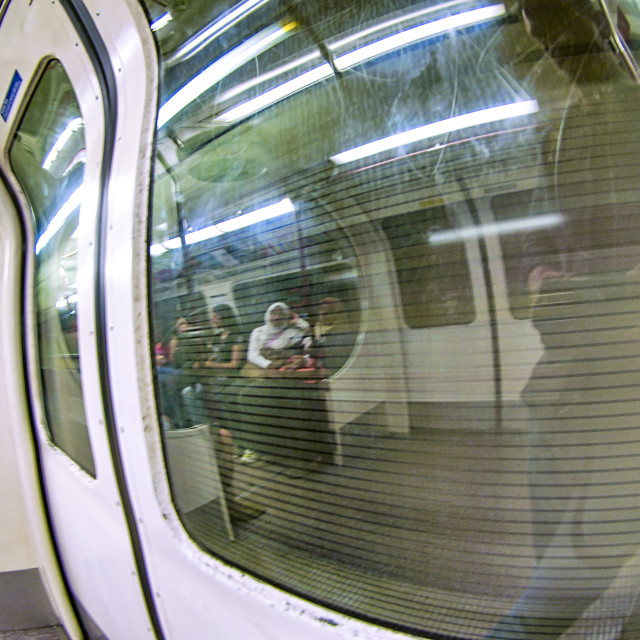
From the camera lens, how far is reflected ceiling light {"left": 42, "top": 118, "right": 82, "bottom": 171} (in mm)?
1498

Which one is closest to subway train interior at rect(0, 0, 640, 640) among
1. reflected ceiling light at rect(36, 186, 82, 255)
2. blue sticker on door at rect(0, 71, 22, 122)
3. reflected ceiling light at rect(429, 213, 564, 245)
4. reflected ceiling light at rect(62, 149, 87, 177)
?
reflected ceiling light at rect(429, 213, 564, 245)

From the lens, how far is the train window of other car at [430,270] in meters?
0.73

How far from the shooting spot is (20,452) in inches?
86.6

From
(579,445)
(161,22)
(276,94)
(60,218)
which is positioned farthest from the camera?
(60,218)

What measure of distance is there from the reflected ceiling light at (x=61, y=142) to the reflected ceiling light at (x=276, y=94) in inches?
30.1

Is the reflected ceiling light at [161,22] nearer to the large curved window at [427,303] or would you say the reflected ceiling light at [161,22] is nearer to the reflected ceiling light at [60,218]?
the large curved window at [427,303]

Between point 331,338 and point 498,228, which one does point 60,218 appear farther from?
point 498,228

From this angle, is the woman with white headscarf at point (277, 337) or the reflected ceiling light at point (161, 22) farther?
the reflected ceiling light at point (161, 22)

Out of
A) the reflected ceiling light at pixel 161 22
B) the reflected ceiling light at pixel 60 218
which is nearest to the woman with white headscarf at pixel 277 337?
the reflected ceiling light at pixel 161 22

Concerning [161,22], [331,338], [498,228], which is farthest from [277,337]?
[161,22]

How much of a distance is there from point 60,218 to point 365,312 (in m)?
1.51

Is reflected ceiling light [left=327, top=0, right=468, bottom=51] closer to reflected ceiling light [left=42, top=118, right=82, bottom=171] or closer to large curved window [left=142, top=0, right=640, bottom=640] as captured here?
large curved window [left=142, top=0, right=640, bottom=640]

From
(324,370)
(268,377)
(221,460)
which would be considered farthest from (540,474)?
(221,460)

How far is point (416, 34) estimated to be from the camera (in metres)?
0.73
